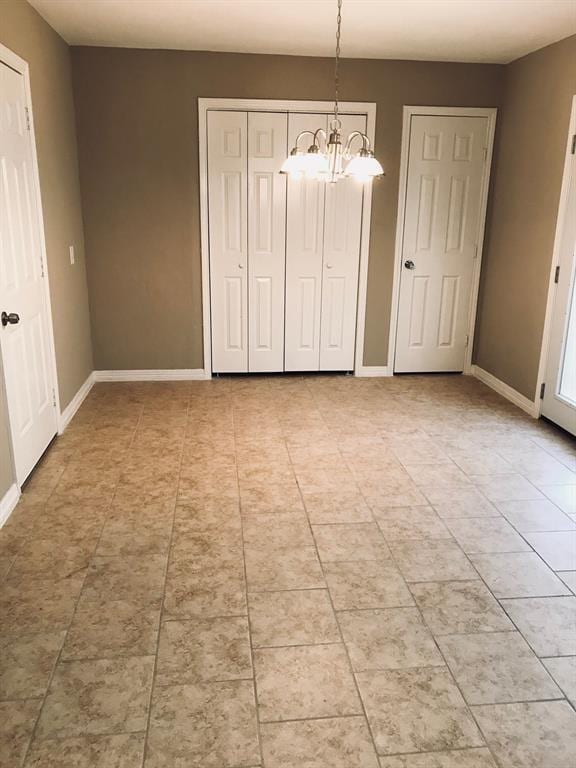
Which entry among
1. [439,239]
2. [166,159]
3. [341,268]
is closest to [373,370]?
[341,268]

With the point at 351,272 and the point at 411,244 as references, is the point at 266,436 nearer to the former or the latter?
the point at 351,272

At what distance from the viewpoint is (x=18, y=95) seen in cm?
327

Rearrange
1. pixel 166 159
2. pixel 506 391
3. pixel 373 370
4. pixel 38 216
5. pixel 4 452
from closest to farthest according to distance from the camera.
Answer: pixel 4 452 < pixel 38 216 < pixel 166 159 < pixel 506 391 < pixel 373 370

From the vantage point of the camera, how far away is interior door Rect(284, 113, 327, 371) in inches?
191

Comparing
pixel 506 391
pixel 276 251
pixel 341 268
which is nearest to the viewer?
pixel 506 391

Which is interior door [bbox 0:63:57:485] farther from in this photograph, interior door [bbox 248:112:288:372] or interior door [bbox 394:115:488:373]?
interior door [bbox 394:115:488:373]

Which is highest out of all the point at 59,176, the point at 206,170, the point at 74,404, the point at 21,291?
the point at 206,170

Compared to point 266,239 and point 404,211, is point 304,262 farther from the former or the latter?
point 404,211

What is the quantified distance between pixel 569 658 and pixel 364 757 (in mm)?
846

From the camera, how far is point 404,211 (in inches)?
197

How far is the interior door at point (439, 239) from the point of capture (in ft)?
16.0

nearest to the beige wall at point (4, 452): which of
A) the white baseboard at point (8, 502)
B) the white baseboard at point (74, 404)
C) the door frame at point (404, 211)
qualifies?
the white baseboard at point (8, 502)

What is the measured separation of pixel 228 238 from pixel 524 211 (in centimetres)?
226

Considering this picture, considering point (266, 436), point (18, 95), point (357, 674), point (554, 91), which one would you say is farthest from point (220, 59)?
point (357, 674)
